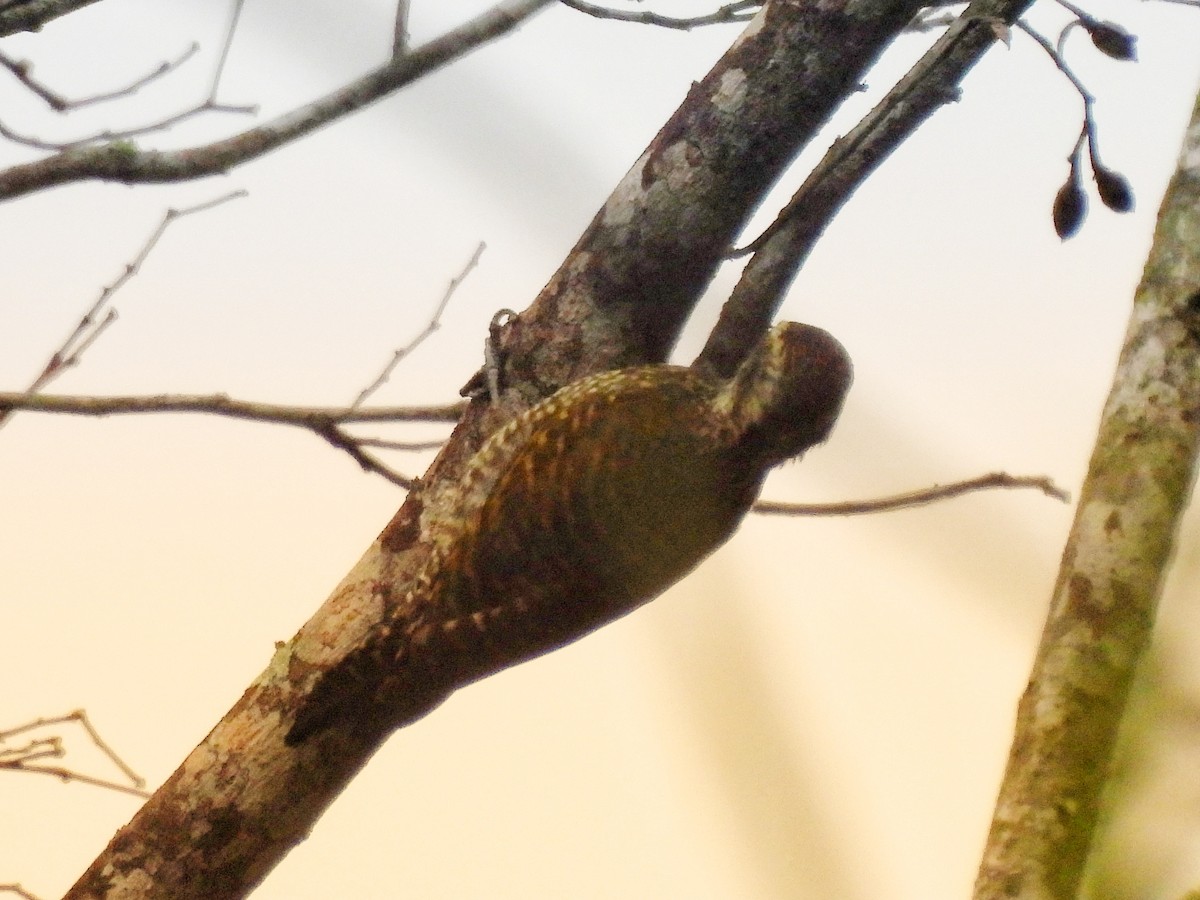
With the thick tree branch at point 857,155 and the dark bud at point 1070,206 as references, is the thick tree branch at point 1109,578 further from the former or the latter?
the thick tree branch at point 857,155

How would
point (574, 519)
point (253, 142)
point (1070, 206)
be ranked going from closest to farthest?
point (1070, 206) < point (253, 142) < point (574, 519)

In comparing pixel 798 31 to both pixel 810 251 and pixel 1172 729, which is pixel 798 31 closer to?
pixel 810 251

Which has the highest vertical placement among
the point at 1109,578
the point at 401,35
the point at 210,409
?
the point at 401,35

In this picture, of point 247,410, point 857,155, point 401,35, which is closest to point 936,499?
point 857,155

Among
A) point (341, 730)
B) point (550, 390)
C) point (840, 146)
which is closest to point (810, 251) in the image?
point (840, 146)

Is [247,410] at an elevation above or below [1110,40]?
below

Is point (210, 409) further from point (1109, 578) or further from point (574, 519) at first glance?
point (1109, 578)

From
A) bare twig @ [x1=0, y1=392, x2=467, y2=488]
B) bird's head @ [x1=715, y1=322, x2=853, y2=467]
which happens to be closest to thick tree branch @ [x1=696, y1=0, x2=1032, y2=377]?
bird's head @ [x1=715, y1=322, x2=853, y2=467]

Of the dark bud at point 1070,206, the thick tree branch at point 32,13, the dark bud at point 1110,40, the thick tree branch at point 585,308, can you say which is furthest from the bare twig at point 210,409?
the dark bud at point 1110,40
